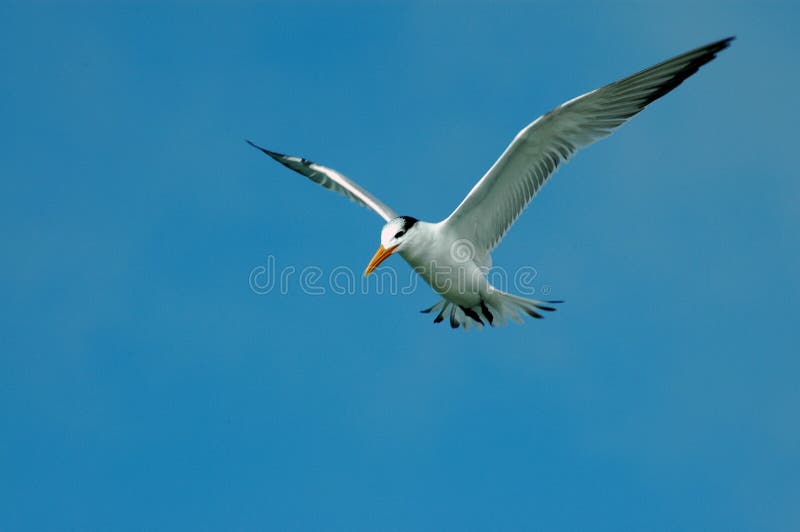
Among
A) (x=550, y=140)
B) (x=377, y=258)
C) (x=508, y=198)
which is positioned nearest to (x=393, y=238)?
(x=377, y=258)

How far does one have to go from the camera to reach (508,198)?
8.61 m

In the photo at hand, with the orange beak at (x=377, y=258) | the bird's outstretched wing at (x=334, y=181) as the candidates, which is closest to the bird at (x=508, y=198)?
the orange beak at (x=377, y=258)

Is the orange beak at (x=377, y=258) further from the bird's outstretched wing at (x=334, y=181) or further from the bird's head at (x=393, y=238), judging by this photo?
the bird's outstretched wing at (x=334, y=181)

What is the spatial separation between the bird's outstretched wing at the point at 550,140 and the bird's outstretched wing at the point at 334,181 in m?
1.13

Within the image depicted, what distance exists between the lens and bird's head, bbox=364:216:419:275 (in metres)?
8.31

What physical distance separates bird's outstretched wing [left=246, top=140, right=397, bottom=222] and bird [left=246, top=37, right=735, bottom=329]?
1.01m

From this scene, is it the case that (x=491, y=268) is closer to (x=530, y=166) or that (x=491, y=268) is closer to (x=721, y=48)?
(x=530, y=166)

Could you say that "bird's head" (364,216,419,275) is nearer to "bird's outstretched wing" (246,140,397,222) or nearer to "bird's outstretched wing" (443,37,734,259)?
"bird's outstretched wing" (443,37,734,259)

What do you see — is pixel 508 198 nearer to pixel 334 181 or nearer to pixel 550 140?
pixel 550 140

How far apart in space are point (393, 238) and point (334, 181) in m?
2.32

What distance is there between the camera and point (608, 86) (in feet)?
25.9

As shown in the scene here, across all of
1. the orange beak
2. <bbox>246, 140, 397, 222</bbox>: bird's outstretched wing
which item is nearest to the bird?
the orange beak

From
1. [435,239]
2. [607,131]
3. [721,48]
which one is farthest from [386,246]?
[721,48]

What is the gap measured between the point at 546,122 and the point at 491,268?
163 centimetres
